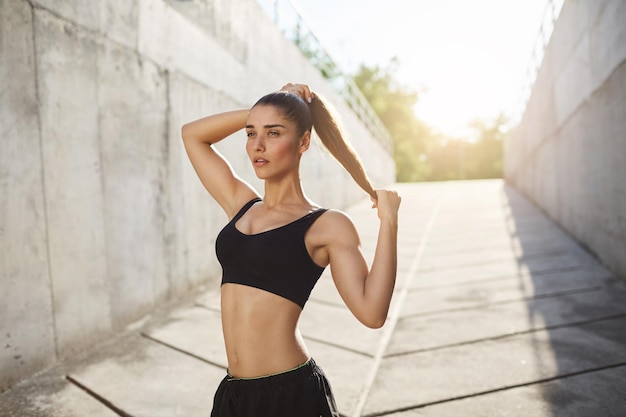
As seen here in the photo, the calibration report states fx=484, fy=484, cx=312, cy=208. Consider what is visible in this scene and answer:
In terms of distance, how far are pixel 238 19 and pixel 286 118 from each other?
501 centimetres

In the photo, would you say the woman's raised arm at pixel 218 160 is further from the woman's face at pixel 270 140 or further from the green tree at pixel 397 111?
the green tree at pixel 397 111

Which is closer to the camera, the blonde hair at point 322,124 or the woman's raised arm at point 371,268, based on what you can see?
the woman's raised arm at point 371,268

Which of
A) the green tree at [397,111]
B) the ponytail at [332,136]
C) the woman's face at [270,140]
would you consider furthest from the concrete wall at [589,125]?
the green tree at [397,111]

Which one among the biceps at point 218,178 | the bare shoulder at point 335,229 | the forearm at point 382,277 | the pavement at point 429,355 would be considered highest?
the biceps at point 218,178

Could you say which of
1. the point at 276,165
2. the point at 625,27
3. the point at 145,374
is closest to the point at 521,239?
the point at 625,27

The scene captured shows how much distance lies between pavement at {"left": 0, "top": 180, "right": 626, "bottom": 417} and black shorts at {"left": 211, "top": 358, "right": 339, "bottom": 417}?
Answer: 3.80 ft

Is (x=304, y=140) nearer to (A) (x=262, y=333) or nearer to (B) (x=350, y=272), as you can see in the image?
(B) (x=350, y=272)

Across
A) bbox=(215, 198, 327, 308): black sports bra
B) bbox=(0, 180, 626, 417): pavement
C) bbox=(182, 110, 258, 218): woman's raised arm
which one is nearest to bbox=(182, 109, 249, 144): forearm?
bbox=(182, 110, 258, 218): woman's raised arm

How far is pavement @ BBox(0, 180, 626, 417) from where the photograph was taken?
270 centimetres

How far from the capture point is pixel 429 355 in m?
3.43

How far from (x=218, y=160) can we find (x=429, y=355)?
222cm

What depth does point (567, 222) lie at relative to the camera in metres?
7.71

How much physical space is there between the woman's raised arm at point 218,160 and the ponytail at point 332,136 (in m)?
0.30

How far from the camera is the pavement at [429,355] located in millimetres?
2697
